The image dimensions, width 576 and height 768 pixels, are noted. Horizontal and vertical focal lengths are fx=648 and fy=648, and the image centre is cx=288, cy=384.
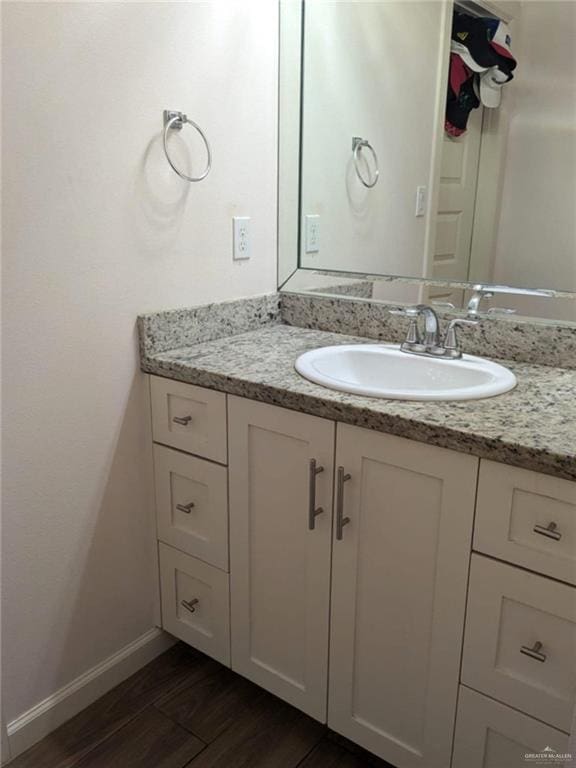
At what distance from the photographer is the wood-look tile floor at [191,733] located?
1.41 m

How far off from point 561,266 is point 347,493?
27.1 inches

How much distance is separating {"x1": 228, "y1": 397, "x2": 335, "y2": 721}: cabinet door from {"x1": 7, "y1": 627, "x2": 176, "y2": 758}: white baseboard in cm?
31

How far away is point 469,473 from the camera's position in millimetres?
1065

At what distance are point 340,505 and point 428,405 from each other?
0.25 metres

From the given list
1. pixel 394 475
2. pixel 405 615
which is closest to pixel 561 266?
pixel 394 475

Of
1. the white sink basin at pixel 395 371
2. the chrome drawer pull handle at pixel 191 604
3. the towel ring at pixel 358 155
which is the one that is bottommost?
the chrome drawer pull handle at pixel 191 604

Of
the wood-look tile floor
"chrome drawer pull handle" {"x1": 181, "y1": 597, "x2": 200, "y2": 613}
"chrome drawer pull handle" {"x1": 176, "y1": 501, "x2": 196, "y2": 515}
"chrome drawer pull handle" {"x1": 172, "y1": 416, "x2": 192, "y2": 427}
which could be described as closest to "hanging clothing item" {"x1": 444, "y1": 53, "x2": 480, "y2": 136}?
"chrome drawer pull handle" {"x1": 172, "y1": 416, "x2": 192, "y2": 427}

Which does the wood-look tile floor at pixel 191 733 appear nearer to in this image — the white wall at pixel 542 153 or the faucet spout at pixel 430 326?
the faucet spout at pixel 430 326

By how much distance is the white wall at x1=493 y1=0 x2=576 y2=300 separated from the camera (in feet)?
4.41

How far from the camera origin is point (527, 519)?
103 centimetres

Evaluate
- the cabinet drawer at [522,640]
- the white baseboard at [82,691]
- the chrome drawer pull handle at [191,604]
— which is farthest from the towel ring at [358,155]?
the white baseboard at [82,691]

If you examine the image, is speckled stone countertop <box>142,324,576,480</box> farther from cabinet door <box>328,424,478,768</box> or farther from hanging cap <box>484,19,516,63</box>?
hanging cap <box>484,19,516,63</box>

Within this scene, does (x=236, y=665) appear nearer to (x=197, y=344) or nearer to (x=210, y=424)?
(x=210, y=424)

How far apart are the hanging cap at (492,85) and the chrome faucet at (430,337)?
0.47 metres
